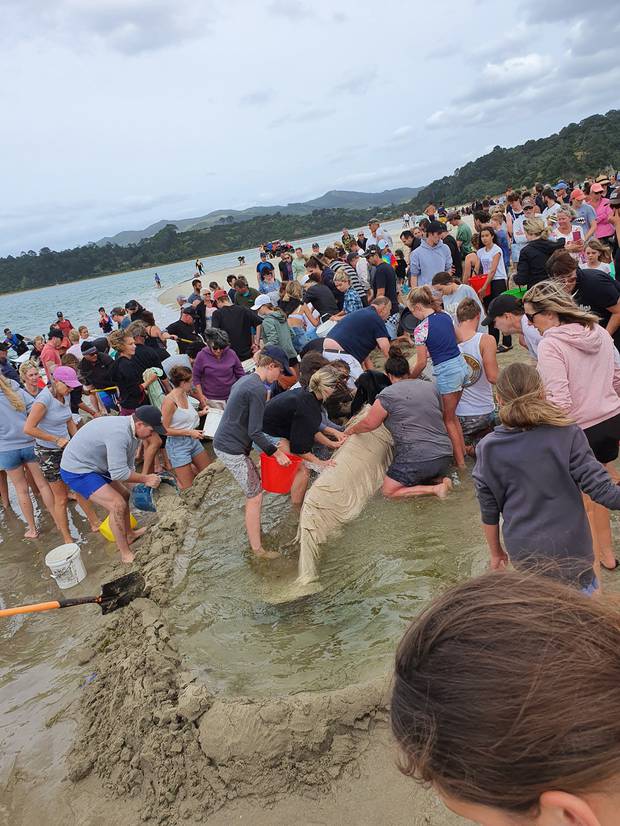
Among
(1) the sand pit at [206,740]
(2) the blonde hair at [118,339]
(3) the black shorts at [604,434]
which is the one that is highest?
(2) the blonde hair at [118,339]

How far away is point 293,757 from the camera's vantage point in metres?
2.61

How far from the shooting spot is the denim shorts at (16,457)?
5867 millimetres

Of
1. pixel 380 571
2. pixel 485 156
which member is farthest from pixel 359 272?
pixel 485 156

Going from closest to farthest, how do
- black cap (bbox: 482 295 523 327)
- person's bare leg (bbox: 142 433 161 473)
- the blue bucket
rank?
1. black cap (bbox: 482 295 523 327)
2. the blue bucket
3. person's bare leg (bbox: 142 433 161 473)

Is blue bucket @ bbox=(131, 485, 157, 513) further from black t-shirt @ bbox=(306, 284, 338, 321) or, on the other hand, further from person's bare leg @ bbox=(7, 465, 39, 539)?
black t-shirt @ bbox=(306, 284, 338, 321)

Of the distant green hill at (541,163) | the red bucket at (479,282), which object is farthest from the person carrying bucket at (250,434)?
the distant green hill at (541,163)

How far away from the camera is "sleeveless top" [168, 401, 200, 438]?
19.0ft

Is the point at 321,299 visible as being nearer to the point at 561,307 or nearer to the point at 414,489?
the point at 414,489

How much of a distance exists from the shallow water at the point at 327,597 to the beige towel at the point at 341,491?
113 mm

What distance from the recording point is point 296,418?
4629 mm

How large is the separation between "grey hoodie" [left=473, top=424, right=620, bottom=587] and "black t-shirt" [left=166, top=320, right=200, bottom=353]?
6504 millimetres

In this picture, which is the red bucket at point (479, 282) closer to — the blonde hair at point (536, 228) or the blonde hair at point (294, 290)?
the blonde hair at point (536, 228)

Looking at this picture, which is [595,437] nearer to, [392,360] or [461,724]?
[392,360]

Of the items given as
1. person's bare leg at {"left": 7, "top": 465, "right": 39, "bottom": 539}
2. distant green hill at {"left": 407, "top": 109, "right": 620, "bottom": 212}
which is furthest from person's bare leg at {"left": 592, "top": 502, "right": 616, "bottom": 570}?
distant green hill at {"left": 407, "top": 109, "right": 620, "bottom": 212}
